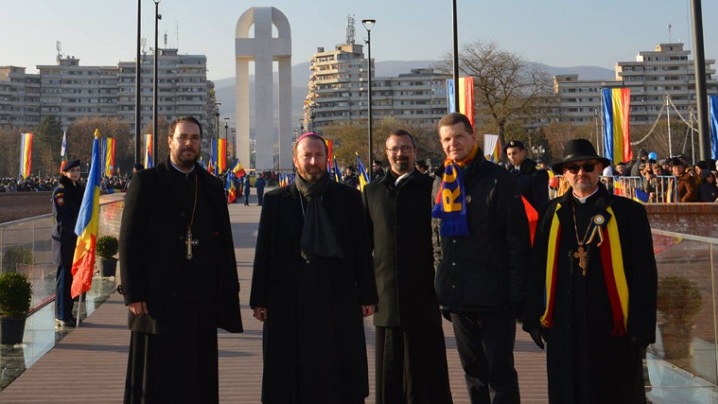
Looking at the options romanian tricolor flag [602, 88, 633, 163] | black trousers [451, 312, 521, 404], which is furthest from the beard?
romanian tricolor flag [602, 88, 633, 163]

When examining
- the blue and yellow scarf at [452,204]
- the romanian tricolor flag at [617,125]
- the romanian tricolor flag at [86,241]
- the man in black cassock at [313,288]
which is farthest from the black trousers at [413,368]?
the romanian tricolor flag at [617,125]

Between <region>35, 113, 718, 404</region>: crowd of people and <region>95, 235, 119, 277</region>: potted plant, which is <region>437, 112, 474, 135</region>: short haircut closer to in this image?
<region>35, 113, 718, 404</region>: crowd of people

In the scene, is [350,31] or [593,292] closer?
[593,292]

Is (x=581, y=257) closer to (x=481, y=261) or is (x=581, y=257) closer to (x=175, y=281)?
(x=481, y=261)

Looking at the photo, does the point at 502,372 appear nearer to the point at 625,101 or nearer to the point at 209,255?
the point at 209,255

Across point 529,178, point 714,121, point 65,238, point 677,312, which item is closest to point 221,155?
point 714,121

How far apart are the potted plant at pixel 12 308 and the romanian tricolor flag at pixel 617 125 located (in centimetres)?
1024

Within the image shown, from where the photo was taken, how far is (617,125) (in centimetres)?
1477

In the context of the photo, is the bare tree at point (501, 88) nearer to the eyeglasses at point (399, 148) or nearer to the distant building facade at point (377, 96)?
the eyeglasses at point (399, 148)

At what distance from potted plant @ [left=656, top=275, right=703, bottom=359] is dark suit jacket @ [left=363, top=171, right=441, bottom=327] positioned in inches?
93.1

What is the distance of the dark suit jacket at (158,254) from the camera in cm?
498

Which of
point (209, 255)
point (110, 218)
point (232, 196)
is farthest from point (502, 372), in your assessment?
point (232, 196)

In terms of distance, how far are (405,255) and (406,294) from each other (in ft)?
0.83

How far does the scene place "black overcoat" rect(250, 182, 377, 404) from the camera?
491 centimetres
